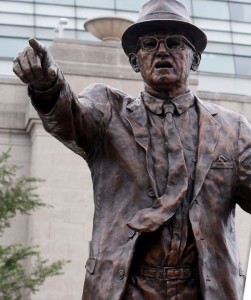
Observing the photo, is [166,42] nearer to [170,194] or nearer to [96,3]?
[170,194]

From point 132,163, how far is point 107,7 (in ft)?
113

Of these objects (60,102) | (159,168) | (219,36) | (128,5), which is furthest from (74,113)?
(128,5)

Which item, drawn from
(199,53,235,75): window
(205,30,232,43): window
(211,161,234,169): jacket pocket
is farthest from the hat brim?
(205,30,232,43): window

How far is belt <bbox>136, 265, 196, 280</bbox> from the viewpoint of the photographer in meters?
6.27

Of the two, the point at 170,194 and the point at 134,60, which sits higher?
the point at 134,60

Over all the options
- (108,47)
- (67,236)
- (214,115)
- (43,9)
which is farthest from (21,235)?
(214,115)

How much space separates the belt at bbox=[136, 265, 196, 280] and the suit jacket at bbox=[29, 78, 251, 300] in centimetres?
7

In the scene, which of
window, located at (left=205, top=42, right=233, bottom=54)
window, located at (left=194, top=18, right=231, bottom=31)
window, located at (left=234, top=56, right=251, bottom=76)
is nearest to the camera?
window, located at (left=234, top=56, right=251, bottom=76)

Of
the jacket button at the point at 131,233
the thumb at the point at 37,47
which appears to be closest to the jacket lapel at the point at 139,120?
the jacket button at the point at 131,233

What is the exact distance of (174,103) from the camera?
657 centimetres

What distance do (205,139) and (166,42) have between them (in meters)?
0.51

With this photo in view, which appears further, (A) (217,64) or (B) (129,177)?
(A) (217,64)

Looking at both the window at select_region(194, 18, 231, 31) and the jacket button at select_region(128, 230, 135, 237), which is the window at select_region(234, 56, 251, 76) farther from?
the jacket button at select_region(128, 230, 135, 237)

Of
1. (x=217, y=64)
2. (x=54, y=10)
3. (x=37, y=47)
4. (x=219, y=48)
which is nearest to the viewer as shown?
(x=37, y=47)
